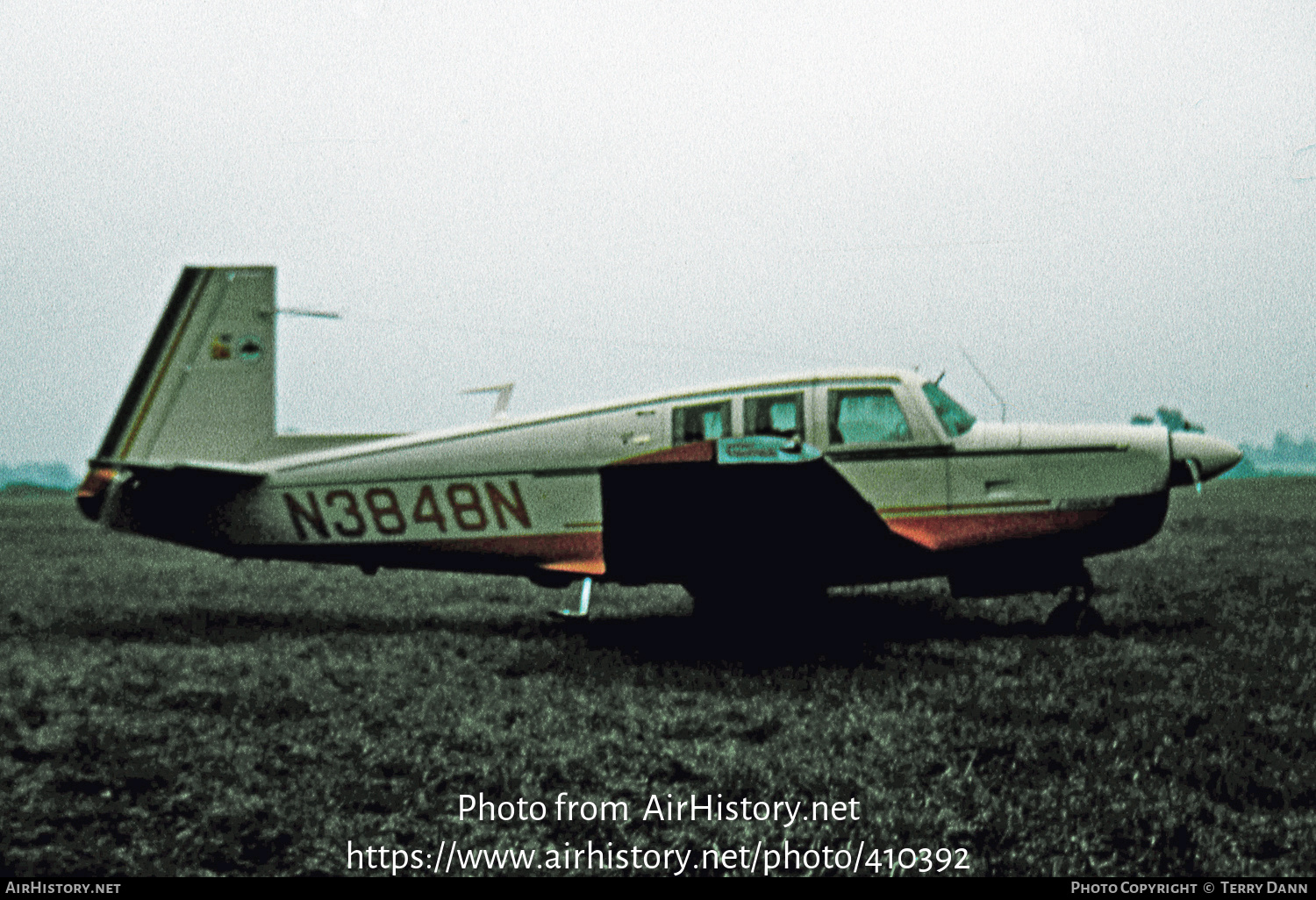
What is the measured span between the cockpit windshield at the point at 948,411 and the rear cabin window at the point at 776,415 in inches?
42.4

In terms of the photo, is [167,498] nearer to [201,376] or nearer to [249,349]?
[201,376]

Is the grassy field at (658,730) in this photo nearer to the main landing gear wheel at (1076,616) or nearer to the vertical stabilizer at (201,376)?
the main landing gear wheel at (1076,616)

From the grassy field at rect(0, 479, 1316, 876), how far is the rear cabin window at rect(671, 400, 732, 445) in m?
1.66

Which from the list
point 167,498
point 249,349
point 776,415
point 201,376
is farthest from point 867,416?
point 167,498

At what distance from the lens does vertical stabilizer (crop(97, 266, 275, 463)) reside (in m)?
7.64

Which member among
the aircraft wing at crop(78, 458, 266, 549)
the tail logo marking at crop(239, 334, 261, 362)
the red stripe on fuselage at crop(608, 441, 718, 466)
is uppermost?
the tail logo marking at crop(239, 334, 261, 362)

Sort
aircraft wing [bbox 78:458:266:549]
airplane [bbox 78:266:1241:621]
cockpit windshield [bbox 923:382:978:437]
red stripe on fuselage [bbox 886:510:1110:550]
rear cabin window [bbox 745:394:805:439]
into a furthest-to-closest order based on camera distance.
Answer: aircraft wing [bbox 78:458:266:549] < cockpit windshield [bbox 923:382:978:437] < red stripe on fuselage [bbox 886:510:1110:550] < rear cabin window [bbox 745:394:805:439] < airplane [bbox 78:266:1241:621]

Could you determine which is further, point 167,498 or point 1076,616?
point 167,498

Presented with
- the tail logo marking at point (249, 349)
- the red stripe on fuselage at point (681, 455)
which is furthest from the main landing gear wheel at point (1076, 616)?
the tail logo marking at point (249, 349)

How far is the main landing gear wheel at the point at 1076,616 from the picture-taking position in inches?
277

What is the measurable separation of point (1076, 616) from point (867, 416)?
2.48 metres

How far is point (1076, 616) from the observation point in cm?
705

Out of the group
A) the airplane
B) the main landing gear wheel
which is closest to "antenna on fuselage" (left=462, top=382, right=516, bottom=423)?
the airplane

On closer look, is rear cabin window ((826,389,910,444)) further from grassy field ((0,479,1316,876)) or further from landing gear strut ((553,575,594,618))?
landing gear strut ((553,575,594,618))
